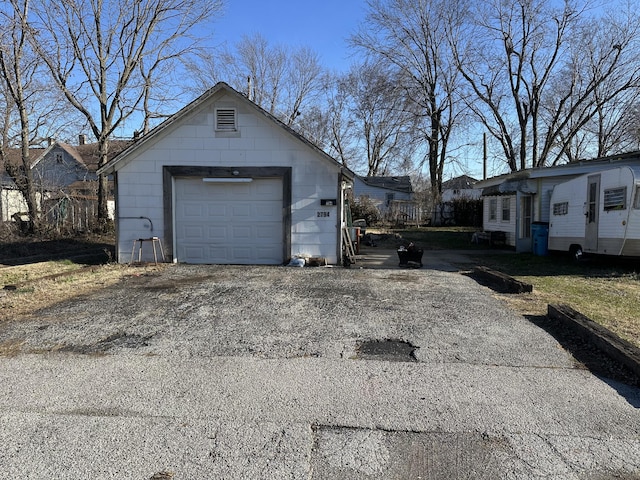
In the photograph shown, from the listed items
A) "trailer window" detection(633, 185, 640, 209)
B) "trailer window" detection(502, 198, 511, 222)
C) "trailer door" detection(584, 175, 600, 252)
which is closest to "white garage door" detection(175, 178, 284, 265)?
"trailer door" detection(584, 175, 600, 252)

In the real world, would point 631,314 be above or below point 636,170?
below

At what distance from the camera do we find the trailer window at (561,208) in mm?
13480

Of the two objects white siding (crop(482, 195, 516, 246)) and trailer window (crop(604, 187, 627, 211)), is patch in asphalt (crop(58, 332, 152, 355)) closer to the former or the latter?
trailer window (crop(604, 187, 627, 211))

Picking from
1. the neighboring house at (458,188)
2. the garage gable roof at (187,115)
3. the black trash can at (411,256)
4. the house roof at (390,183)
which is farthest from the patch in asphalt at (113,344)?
the neighboring house at (458,188)

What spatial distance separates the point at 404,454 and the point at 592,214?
11749 mm

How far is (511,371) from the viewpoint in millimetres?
4227

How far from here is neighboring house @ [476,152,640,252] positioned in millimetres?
14734

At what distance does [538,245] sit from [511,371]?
12440mm

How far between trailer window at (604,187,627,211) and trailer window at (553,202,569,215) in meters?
2.11

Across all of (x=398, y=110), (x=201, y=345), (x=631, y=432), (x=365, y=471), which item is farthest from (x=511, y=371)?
(x=398, y=110)

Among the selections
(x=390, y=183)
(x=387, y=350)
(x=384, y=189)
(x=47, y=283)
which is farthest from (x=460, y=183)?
(x=387, y=350)

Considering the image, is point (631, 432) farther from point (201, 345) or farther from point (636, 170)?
point (636, 170)

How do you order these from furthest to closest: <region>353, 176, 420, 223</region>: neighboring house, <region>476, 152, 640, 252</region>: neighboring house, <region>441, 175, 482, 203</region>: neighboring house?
<region>441, 175, 482, 203</region>: neighboring house → <region>353, 176, 420, 223</region>: neighboring house → <region>476, 152, 640, 252</region>: neighboring house

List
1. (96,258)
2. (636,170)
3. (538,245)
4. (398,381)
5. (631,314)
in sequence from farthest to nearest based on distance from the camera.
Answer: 1. (538,245)
2. (96,258)
3. (636,170)
4. (631,314)
5. (398,381)
